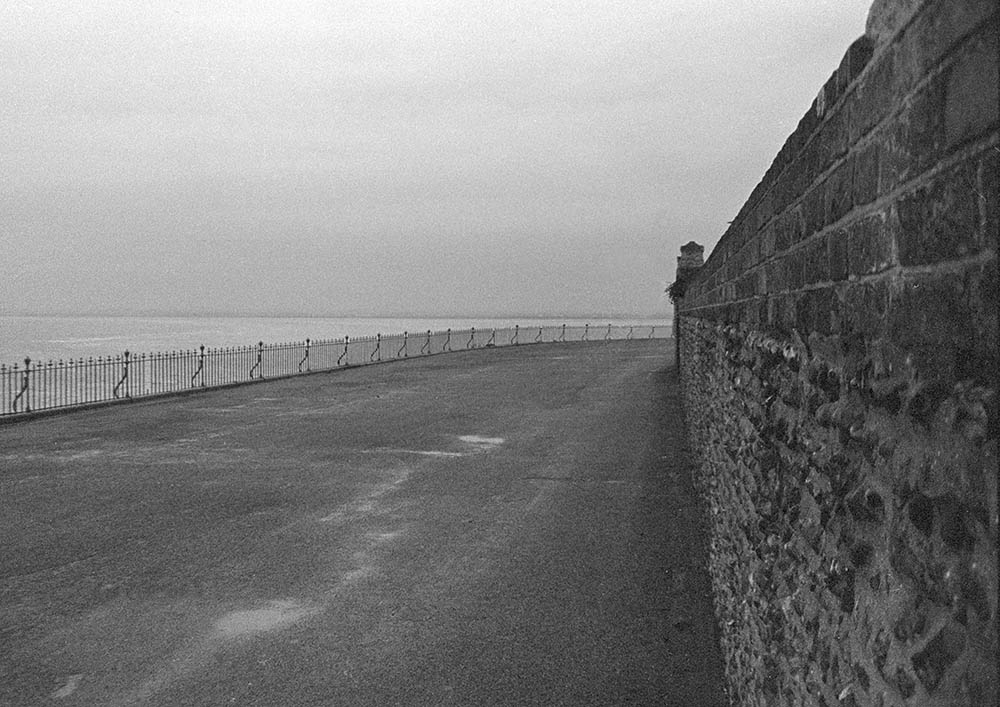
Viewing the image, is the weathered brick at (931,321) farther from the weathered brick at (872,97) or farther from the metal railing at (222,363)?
the metal railing at (222,363)

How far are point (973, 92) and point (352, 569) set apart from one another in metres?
7.76

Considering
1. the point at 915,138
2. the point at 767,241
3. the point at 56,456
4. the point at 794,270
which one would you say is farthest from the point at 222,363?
the point at 915,138

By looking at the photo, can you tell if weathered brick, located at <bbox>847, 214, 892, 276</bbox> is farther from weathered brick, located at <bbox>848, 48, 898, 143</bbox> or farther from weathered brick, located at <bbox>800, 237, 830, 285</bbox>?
weathered brick, located at <bbox>800, 237, 830, 285</bbox>

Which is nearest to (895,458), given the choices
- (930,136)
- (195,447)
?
(930,136)

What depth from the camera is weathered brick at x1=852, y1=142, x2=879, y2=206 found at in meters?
2.10

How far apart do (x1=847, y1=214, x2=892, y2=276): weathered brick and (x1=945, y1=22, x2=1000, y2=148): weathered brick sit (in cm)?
43

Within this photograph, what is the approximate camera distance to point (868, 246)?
212 cm

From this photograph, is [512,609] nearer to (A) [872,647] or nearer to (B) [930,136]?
(A) [872,647]

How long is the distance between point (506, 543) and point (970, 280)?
318 inches

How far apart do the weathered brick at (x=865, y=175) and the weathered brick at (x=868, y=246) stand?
0.06m

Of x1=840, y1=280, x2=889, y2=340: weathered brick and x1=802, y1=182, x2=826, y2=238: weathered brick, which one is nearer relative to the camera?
x1=840, y1=280, x2=889, y2=340: weathered brick

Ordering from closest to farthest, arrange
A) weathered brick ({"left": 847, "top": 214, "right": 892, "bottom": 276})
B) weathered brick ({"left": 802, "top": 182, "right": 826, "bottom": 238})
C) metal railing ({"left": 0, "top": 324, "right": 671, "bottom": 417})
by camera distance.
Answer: weathered brick ({"left": 847, "top": 214, "right": 892, "bottom": 276}), weathered brick ({"left": 802, "top": 182, "right": 826, "bottom": 238}), metal railing ({"left": 0, "top": 324, "right": 671, "bottom": 417})

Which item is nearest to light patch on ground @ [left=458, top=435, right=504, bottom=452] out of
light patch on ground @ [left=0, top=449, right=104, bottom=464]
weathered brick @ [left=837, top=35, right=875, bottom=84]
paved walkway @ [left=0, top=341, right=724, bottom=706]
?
paved walkway @ [left=0, top=341, right=724, bottom=706]

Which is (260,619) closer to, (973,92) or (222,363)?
(973,92)
